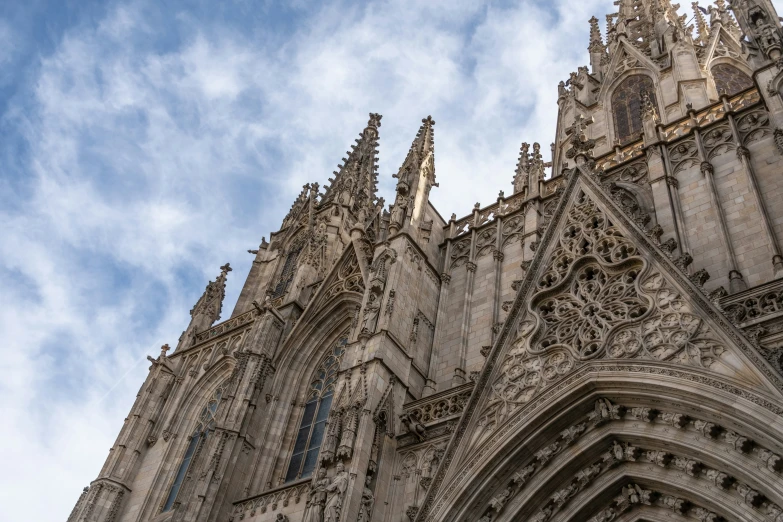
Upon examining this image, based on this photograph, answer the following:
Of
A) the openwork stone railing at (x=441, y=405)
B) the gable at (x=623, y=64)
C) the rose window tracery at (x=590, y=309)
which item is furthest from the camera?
the gable at (x=623, y=64)

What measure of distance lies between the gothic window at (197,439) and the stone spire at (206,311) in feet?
9.75

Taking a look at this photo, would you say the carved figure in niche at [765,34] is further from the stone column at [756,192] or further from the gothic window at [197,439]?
the gothic window at [197,439]

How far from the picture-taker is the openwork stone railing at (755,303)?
11.1 m

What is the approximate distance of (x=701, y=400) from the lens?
35.0 feet

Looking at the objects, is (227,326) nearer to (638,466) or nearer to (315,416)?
(315,416)

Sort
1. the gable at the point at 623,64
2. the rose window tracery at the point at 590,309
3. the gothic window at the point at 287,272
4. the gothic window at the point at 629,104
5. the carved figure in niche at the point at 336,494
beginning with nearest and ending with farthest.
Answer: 1. the carved figure in niche at the point at 336,494
2. the rose window tracery at the point at 590,309
3. the gothic window at the point at 629,104
4. the gothic window at the point at 287,272
5. the gable at the point at 623,64

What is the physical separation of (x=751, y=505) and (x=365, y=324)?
768cm

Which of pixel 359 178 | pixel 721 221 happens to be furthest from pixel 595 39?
pixel 721 221

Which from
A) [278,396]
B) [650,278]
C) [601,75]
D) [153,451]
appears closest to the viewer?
[650,278]

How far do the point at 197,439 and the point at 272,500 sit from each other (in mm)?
5905

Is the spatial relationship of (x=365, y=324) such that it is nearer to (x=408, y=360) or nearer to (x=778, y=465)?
(x=408, y=360)

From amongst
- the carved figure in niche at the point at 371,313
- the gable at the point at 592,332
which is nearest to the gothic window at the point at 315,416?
the carved figure in niche at the point at 371,313

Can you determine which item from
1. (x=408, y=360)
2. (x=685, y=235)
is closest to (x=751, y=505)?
(x=685, y=235)

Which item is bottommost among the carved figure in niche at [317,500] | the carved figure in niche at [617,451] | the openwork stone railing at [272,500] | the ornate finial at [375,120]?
the carved figure in niche at [317,500]
